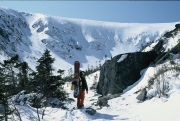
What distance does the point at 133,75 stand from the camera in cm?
2084

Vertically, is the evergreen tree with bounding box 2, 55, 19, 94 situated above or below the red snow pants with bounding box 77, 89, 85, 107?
above

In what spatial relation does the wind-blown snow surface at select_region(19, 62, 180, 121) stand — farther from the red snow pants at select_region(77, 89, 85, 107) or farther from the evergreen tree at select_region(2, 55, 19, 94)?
the evergreen tree at select_region(2, 55, 19, 94)

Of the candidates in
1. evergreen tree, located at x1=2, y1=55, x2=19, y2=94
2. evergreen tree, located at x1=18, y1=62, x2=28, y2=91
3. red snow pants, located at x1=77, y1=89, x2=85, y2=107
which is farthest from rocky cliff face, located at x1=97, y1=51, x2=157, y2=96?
evergreen tree, located at x1=2, y1=55, x2=19, y2=94

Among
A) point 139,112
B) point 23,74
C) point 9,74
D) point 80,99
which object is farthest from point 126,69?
point 23,74

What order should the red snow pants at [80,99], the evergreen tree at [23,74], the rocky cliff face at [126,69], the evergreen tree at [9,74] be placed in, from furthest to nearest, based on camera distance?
the evergreen tree at [23,74] < the rocky cliff face at [126,69] < the red snow pants at [80,99] < the evergreen tree at [9,74]

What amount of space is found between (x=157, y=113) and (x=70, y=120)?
3752mm

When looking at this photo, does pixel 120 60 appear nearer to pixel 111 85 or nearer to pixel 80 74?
pixel 111 85

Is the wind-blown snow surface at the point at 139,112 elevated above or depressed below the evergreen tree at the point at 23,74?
below

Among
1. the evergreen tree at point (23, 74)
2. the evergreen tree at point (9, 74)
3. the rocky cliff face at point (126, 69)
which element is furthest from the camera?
the evergreen tree at point (23, 74)

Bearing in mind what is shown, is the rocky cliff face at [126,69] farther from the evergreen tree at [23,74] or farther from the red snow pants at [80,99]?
the evergreen tree at [23,74]

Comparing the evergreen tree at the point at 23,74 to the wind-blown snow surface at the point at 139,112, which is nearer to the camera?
the wind-blown snow surface at the point at 139,112

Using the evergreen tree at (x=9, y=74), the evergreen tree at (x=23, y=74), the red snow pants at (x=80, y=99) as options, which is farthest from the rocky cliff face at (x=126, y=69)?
the evergreen tree at (x=9, y=74)

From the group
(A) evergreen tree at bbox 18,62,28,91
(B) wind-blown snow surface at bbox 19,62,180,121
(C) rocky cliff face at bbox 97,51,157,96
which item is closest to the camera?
(B) wind-blown snow surface at bbox 19,62,180,121

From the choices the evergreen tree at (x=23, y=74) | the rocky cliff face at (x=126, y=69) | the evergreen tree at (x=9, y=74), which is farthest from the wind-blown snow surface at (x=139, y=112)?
the evergreen tree at (x=23, y=74)
